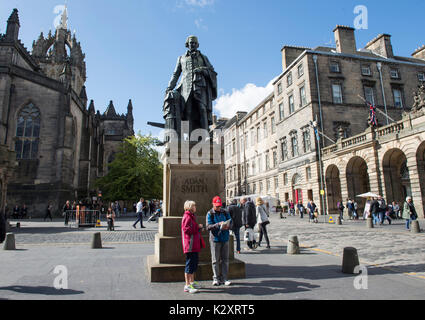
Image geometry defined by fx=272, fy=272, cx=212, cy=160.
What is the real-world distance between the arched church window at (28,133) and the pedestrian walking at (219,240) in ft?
107

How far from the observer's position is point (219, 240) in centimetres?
458

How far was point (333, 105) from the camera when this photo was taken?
3072 centimetres

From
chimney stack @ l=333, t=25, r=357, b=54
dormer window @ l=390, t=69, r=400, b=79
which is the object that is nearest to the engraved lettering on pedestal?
chimney stack @ l=333, t=25, r=357, b=54

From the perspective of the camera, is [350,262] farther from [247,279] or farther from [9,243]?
A: [9,243]

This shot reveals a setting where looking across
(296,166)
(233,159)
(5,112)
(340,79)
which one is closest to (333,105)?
(340,79)

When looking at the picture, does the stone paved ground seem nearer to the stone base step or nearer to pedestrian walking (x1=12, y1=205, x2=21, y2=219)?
the stone base step

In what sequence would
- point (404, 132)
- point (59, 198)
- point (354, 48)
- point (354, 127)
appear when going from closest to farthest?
1. point (404, 132)
2. point (59, 198)
3. point (354, 127)
4. point (354, 48)

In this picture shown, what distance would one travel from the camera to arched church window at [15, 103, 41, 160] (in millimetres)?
30625

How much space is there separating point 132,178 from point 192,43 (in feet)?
92.8

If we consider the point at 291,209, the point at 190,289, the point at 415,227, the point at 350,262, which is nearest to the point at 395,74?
the point at 291,209

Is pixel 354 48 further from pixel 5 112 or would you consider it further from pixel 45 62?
pixel 45 62

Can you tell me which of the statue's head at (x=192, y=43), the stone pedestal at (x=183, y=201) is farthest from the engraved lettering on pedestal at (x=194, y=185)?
the statue's head at (x=192, y=43)
